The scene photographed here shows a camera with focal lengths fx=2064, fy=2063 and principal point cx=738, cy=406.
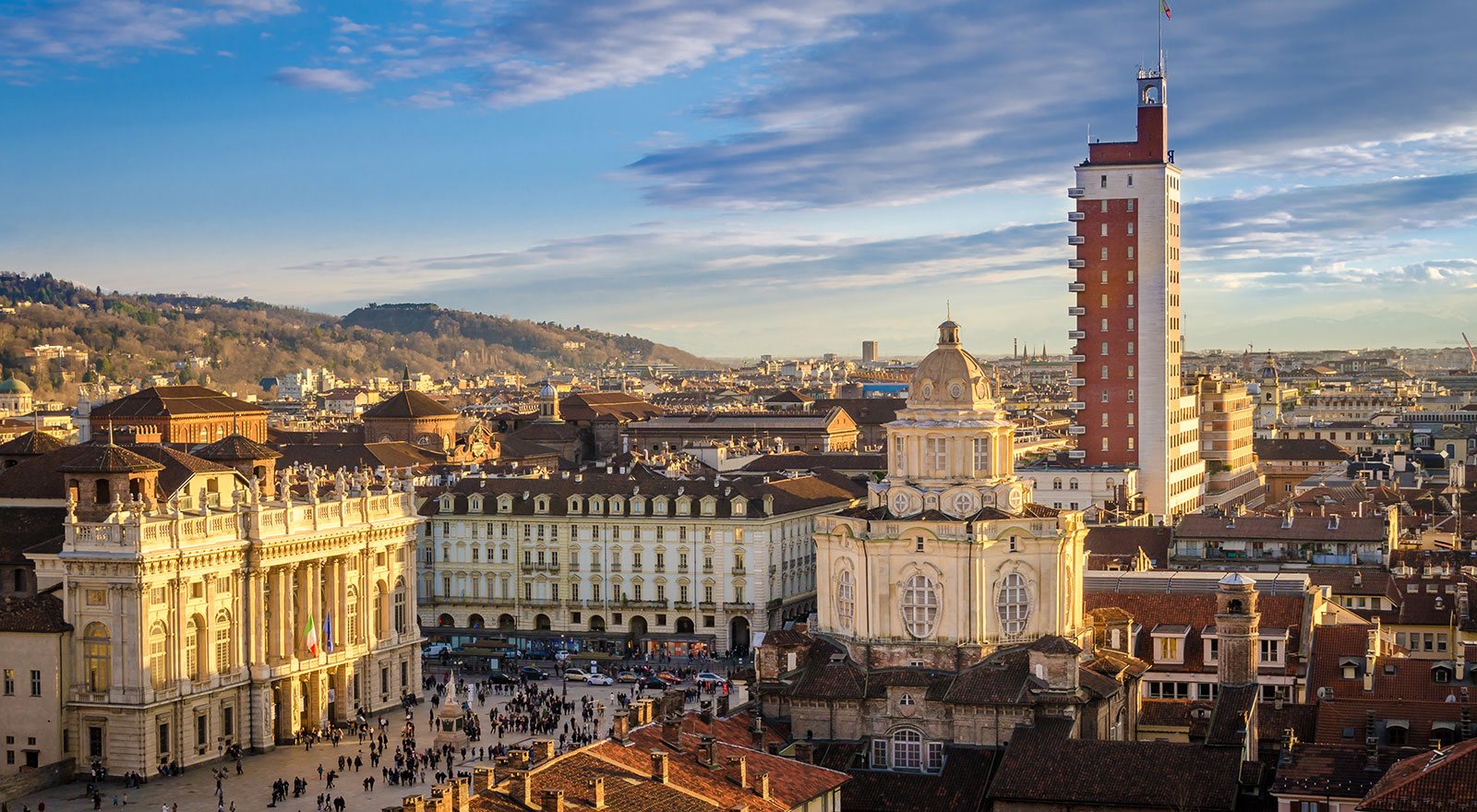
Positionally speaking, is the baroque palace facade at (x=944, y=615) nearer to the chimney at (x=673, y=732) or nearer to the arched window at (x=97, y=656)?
the chimney at (x=673, y=732)

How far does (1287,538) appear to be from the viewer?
110m

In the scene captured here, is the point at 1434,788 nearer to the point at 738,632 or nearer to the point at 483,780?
the point at 483,780

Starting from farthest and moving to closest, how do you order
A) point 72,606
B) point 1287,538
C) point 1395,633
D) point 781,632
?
point 1287,538 → point 1395,633 → point 72,606 → point 781,632

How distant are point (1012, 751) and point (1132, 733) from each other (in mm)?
12872

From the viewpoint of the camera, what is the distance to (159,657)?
83.8 m

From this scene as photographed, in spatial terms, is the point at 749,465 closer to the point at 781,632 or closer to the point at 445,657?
the point at 445,657

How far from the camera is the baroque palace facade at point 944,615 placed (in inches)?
2822

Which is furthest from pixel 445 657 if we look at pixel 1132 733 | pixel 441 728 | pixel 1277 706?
pixel 1277 706

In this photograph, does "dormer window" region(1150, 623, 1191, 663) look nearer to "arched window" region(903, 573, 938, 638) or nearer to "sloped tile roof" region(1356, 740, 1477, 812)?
"arched window" region(903, 573, 938, 638)

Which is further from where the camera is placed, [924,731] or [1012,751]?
[924,731]

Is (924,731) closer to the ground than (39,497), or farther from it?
closer to the ground

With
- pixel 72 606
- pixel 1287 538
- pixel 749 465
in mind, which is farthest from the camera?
pixel 749 465

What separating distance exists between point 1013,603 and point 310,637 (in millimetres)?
35116


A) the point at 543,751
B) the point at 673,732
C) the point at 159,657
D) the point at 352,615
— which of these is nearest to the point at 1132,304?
the point at 352,615
